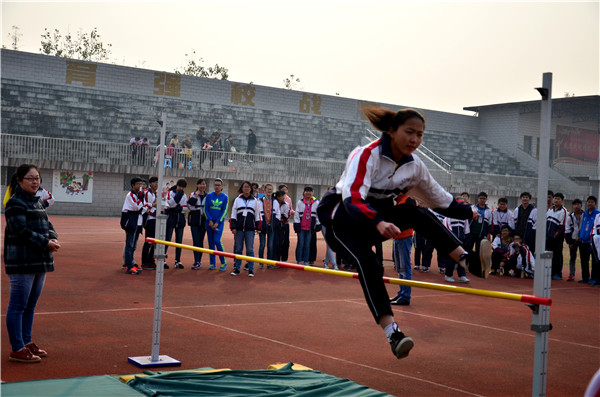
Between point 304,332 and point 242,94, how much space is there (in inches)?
1342

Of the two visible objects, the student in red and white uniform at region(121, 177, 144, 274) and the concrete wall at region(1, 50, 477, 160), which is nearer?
the student in red and white uniform at region(121, 177, 144, 274)

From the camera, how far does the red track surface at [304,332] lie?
626cm

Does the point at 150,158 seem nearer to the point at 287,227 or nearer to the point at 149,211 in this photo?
the point at 287,227

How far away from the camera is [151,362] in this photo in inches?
249

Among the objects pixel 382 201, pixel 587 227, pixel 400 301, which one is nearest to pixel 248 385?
pixel 382 201

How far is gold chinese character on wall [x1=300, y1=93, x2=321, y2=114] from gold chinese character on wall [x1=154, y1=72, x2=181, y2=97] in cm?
803

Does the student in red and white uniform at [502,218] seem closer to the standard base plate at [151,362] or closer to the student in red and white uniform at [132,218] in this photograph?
the student in red and white uniform at [132,218]

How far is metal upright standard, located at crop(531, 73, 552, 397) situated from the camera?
385cm

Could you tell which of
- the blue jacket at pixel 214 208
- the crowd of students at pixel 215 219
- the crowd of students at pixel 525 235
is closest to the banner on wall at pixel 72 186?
the crowd of students at pixel 215 219

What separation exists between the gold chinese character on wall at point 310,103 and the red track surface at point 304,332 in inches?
1206

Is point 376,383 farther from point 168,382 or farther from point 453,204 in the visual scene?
point 453,204

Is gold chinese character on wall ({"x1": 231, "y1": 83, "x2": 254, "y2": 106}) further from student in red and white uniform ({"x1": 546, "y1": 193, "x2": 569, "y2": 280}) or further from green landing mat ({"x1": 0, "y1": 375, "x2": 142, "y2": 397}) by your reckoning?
A: green landing mat ({"x1": 0, "y1": 375, "x2": 142, "y2": 397})

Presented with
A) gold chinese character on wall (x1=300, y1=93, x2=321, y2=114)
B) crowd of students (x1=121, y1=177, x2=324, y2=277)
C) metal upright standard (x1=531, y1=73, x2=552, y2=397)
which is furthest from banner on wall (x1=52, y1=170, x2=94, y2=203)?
metal upright standard (x1=531, y1=73, x2=552, y2=397)

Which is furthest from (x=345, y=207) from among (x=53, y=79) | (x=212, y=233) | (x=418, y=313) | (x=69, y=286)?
(x=53, y=79)
